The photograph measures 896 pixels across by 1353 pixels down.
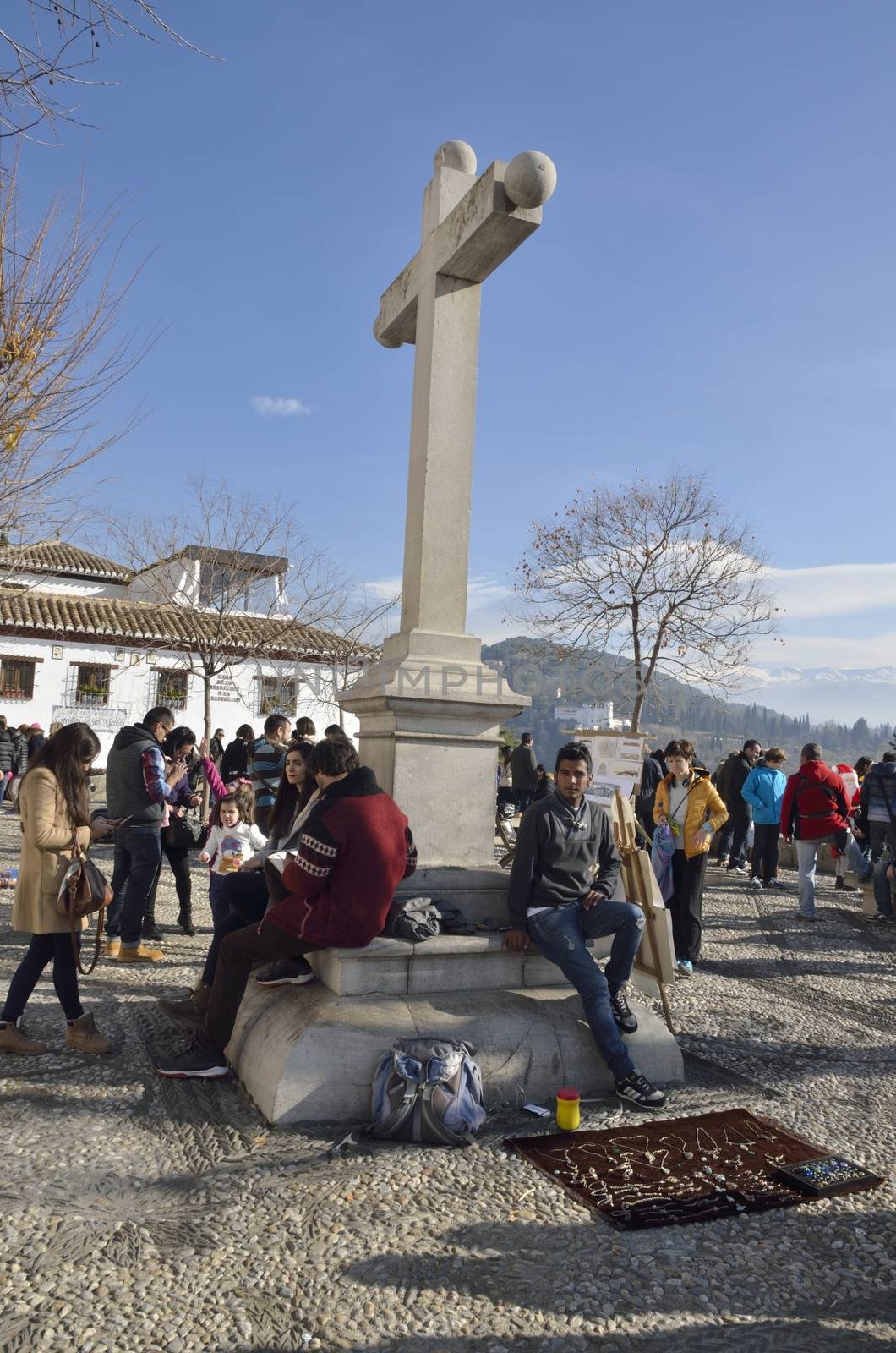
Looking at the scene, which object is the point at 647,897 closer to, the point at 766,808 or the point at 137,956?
the point at 137,956

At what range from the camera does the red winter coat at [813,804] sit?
9.71 meters

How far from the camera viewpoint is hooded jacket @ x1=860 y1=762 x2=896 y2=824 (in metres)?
9.83

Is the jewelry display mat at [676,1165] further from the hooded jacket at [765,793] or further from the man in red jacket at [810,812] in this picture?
the hooded jacket at [765,793]

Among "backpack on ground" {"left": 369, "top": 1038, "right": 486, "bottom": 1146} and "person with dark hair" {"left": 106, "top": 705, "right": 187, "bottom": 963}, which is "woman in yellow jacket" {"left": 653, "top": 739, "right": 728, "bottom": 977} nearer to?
"backpack on ground" {"left": 369, "top": 1038, "right": 486, "bottom": 1146}

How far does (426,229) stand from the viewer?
18.3 feet

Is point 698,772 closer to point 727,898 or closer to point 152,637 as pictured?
point 727,898

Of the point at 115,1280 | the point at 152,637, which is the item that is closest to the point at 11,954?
the point at 115,1280

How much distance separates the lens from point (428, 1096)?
146 inches

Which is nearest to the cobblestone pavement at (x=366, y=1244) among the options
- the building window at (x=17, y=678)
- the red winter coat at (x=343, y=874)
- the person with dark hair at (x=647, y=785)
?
the red winter coat at (x=343, y=874)

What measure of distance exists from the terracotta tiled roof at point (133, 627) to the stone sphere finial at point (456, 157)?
67.5ft

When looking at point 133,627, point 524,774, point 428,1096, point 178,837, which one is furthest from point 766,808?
point 133,627

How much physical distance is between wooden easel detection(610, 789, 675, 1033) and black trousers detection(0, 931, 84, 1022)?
2797mm

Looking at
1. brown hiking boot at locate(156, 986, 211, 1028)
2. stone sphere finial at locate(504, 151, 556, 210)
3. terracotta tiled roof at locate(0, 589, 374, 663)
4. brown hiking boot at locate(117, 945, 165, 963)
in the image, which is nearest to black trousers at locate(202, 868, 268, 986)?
brown hiking boot at locate(156, 986, 211, 1028)

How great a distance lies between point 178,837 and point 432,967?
3705 millimetres
